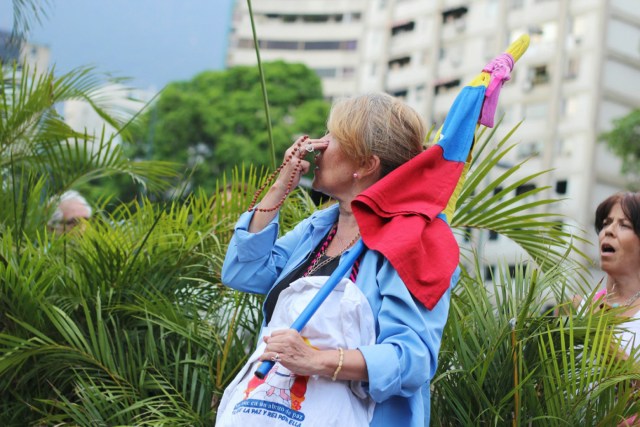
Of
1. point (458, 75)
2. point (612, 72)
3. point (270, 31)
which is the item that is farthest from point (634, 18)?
point (270, 31)

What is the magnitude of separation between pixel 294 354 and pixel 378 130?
24.5 inches

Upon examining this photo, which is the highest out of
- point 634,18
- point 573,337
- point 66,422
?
point 634,18

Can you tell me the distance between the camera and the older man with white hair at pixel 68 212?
4.71 metres

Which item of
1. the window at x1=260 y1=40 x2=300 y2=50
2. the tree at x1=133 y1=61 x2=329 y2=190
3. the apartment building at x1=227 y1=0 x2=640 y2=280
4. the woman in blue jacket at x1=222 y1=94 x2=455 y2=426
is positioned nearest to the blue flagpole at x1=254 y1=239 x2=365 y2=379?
the woman in blue jacket at x1=222 y1=94 x2=455 y2=426

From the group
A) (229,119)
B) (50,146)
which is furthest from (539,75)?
(50,146)

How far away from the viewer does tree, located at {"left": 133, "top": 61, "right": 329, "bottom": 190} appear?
129 feet

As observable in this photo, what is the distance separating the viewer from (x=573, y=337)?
2.96 metres

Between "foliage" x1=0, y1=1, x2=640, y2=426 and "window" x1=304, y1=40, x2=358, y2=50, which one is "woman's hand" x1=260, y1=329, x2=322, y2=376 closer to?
"foliage" x1=0, y1=1, x2=640, y2=426

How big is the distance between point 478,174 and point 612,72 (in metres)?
42.0

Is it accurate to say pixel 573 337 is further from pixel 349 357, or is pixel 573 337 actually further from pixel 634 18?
pixel 634 18

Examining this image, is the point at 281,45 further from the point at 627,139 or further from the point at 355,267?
the point at 355,267

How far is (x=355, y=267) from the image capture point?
238 centimetres

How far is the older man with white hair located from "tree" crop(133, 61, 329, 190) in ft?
110

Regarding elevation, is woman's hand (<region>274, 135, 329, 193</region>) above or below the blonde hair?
below
